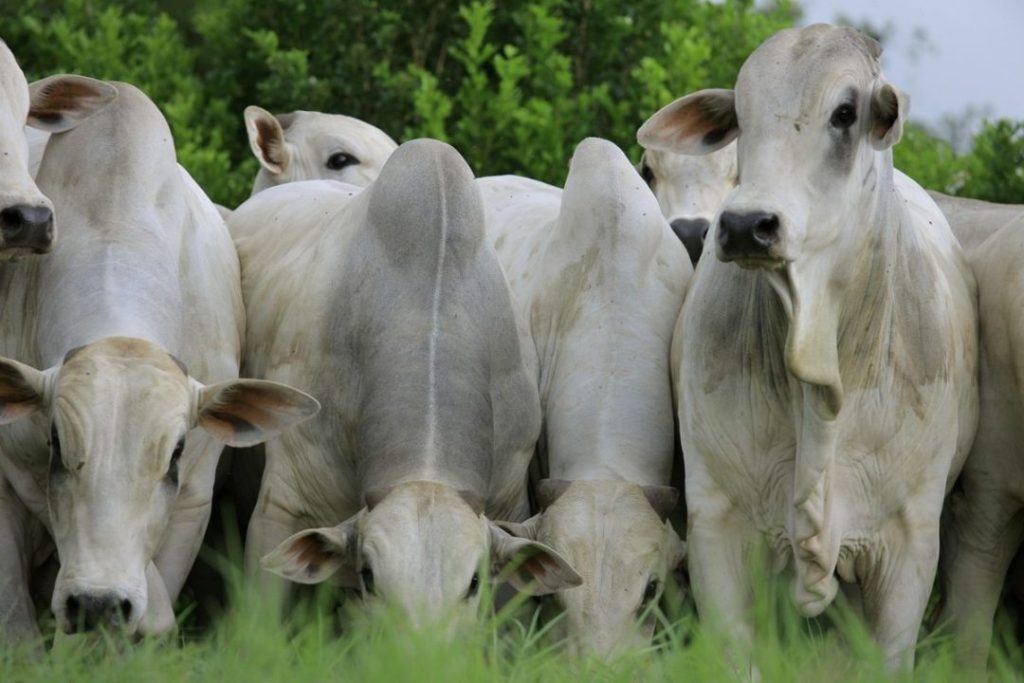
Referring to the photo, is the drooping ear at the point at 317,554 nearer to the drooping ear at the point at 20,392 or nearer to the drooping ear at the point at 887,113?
the drooping ear at the point at 20,392

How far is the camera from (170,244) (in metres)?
6.86

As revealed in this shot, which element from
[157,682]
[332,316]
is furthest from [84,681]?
[332,316]

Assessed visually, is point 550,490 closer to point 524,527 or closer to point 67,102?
point 524,527

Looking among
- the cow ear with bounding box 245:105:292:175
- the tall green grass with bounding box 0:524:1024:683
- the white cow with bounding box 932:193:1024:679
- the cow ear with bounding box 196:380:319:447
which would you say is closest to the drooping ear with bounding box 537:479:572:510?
the tall green grass with bounding box 0:524:1024:683

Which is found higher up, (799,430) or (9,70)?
(9,70)

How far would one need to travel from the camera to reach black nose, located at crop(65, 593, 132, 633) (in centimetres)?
579

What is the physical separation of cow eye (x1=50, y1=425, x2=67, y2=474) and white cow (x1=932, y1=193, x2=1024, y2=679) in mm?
2715

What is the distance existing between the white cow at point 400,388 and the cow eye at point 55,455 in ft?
2.11

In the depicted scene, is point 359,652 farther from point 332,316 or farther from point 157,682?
point 332,316

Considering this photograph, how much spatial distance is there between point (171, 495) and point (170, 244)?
994mm

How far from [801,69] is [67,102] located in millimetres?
2431

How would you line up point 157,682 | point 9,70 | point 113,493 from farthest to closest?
point 9,70 → point 113,493 → point 157,682

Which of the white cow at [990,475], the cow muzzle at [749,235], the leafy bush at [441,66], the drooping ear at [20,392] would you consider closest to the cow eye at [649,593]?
the white cow at [990,475]

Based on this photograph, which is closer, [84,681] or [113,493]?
[84,681]
